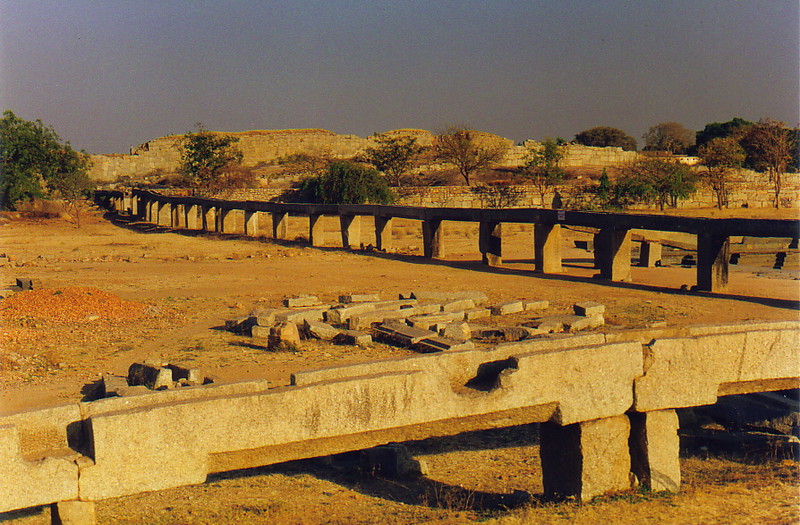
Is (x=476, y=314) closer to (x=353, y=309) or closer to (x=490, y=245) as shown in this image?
(x=353, y=309)

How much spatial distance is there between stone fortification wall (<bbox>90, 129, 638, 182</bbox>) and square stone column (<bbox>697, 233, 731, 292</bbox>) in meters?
37.7

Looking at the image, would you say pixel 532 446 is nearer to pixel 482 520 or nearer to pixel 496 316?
pixel 482 520

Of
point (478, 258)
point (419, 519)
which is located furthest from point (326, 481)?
point (478, 258)

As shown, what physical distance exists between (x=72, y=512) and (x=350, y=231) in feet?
58.9

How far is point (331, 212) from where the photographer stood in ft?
72.9

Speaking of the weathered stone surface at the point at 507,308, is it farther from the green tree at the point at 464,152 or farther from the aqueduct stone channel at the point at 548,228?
the green tree at the point at 464,152

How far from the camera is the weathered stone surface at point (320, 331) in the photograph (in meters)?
10.2

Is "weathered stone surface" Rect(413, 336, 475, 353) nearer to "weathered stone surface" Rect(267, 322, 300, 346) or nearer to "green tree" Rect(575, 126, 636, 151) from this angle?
"weathered stone surface" Rect(267, 322, 300, 346)

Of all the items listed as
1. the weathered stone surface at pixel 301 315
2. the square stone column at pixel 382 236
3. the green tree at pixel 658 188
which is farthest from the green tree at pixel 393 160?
the weathered stone surface at pixel 301 315

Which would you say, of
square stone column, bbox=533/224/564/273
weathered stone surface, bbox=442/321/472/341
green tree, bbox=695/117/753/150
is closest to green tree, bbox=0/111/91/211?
square stone column, bbox=533/224/564/273

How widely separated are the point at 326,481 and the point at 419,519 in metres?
1.19

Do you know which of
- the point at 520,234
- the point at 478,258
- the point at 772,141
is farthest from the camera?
the point at 772,141

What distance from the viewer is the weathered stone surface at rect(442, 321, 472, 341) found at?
→ 9961 millimetres

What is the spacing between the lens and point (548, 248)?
1684 centimetres
